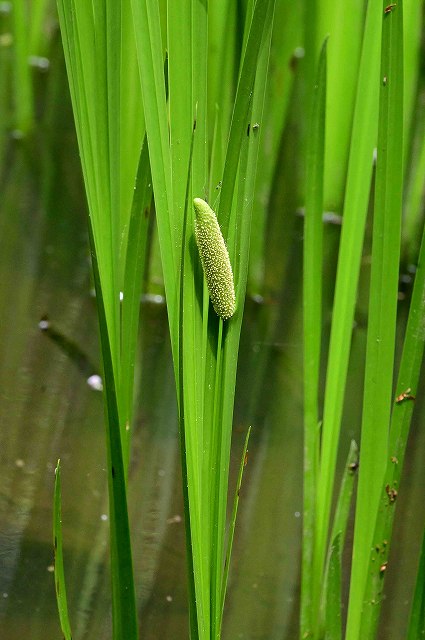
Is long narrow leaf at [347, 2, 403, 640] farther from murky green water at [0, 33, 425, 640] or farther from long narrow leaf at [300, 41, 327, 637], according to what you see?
murky green water at [0, 33, 425, 640]

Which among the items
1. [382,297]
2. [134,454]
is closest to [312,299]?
[382,297]

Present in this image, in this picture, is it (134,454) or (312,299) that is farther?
(134,454)

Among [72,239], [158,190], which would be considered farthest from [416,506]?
[72,239]

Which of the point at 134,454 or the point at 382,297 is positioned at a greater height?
the point at 382,297

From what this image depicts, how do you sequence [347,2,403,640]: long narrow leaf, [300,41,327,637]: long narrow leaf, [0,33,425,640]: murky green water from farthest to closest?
[0,33,425,640]: murky green water → [300,41,327,637]: long narrow leaf → [347,2,403,640]: long narrow leaf

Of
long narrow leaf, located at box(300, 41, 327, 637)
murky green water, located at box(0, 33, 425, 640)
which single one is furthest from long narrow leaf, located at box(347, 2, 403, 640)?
murky green water, located at box(0, 33, 425, 640)

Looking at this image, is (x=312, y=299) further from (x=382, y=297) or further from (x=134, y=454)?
(x=134, y=454)

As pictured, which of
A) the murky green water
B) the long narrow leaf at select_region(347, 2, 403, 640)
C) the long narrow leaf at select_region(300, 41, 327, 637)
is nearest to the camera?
the long narrow leaf at select_region(347, 2, 403, 640)

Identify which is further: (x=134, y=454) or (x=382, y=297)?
(x=134, y=454)

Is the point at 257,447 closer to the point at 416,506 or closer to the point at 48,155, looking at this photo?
the point at 416,506
